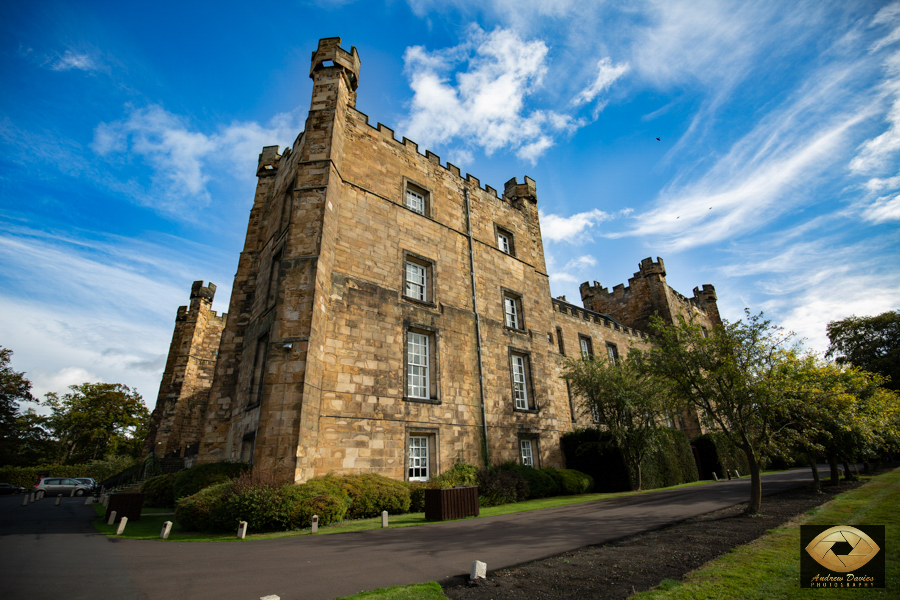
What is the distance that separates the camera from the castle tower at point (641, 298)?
113 feet

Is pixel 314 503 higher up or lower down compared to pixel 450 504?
higher up

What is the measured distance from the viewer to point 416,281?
16984 millimetres

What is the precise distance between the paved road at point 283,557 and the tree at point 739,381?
8.09 feet

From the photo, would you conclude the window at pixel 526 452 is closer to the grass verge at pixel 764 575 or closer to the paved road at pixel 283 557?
the paved road at pixel 283 557

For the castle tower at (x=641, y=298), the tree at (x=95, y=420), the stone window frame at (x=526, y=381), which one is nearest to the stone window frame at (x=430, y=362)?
the stone window frame at (x=526, y=381)

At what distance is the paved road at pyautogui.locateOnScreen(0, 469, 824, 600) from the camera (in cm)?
499

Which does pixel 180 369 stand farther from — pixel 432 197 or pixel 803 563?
pixel 803 563

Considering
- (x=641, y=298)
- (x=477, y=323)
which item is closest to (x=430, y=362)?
(x=477, y=323)

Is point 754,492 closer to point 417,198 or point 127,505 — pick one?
point 417,198

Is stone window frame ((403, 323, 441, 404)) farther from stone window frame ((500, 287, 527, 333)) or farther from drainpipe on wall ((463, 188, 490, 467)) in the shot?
stone window frame ((500, 287, 527, 333))

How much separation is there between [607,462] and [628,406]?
2.94 metres

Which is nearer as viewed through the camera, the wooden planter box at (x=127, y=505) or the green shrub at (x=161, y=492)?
the wooden planter box at (x=127, y=505)

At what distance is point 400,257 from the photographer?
1641cm

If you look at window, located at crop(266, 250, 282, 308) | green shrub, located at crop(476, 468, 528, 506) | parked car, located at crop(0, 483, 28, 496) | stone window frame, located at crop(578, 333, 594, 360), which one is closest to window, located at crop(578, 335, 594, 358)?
stone window frame, located at crop(578, 333, 594, 360)
